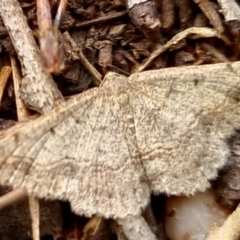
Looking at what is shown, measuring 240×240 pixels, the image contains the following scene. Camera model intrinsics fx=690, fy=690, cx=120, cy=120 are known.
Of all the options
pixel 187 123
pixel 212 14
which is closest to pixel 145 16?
pixel 212 14

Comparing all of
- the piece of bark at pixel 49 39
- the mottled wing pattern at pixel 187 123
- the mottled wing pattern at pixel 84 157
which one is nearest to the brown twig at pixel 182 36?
the mottled wing pattern at pixel 187 123

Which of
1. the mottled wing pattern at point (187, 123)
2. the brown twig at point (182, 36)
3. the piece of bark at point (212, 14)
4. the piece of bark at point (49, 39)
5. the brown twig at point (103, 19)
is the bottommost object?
the mottled wing pattern at point (187, 123)

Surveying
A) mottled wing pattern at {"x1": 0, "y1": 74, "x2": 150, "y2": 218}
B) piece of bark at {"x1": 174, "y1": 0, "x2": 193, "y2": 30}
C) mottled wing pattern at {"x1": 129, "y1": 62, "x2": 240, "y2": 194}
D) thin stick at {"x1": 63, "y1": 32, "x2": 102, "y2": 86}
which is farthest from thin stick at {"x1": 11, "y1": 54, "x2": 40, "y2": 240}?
piece of bark at {"x1": 174, "y1": 0, "x2": 193, "y2": 30}

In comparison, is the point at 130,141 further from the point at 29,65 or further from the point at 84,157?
the point at 29,65

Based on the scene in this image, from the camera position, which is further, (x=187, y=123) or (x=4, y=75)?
(x=4, y=75)

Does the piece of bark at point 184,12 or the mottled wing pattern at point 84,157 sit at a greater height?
the piece of bark at point 184,12

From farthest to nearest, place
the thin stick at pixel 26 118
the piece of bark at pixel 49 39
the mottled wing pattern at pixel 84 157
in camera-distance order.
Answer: the thin stick at pixel 26 118 < the mottled wing pattern at pixel 84 157 < the piece of bark at pixel 49 39

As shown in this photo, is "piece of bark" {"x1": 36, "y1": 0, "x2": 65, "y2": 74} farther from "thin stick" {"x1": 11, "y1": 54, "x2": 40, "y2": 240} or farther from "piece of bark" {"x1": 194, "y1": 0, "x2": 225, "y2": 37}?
"piece of bark" {"x1": 194, "y1": 0, "x2": 225, "y2": 37}

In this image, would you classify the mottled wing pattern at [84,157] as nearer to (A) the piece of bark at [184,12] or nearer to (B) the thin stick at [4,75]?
(B) the thin stick at [4,75]
